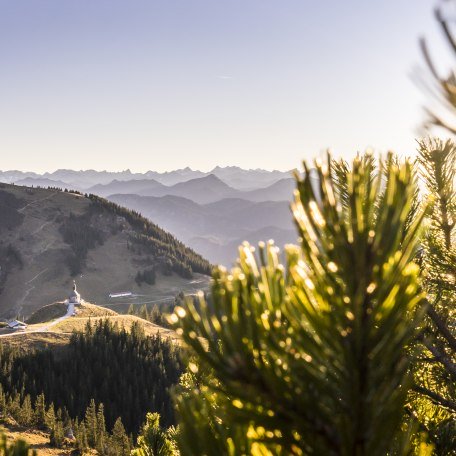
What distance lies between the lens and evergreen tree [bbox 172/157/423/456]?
1.95 m

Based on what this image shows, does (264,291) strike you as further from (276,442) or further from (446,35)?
(446,35)

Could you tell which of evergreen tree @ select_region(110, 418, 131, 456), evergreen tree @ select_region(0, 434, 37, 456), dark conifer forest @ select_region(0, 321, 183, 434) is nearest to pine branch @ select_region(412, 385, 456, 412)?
evergreen tree @ select_region(0, 434, 37, 456)

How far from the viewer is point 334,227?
1.94 metres

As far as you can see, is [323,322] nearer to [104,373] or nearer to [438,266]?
[438,266]

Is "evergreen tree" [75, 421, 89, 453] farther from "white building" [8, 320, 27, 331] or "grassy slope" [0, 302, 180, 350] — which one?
"white building" [8, 320, 27, 331]

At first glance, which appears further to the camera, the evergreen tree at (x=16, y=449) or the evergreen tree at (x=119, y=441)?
the evergreen tree at (x=119, y=441)

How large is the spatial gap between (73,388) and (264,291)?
106498 millimetres

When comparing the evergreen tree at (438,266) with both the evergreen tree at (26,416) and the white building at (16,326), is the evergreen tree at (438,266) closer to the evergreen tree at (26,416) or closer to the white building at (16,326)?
the evergreen tree at (26,416)

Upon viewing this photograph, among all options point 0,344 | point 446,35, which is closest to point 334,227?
point 446,35

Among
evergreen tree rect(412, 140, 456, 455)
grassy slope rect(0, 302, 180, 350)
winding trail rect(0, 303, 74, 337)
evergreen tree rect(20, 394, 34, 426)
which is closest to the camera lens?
evergreen tree rect(412, 140, 456, 455)

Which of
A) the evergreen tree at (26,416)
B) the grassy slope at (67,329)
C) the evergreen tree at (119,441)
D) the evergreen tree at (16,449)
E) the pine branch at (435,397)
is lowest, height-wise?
the evergreen tree at (119,441)

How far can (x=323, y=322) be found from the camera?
2.02 m

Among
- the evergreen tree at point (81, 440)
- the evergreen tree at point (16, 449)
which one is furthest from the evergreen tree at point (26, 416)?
the evergreen tree at point (16, 449)

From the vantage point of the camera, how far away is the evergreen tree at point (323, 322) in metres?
1.95
